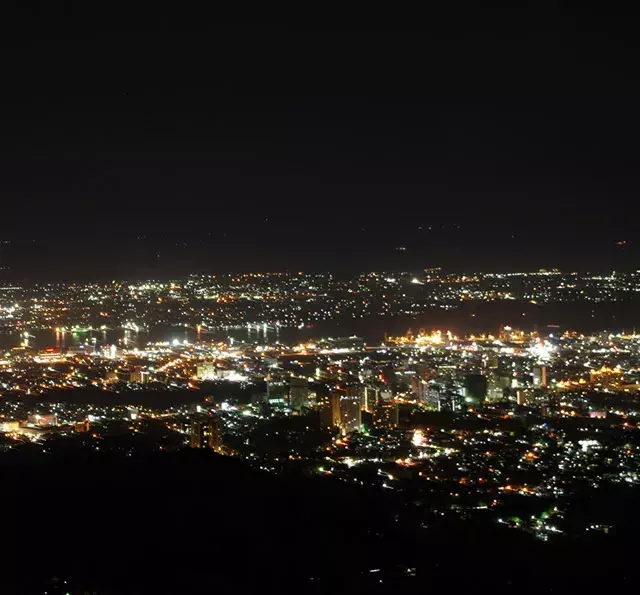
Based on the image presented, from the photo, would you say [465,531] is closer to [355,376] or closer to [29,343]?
[355,376]

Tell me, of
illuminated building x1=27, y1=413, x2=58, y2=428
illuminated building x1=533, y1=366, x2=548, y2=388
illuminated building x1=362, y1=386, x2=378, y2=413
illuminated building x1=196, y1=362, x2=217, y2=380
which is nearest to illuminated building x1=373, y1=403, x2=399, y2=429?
illuminated building x1=362, y1=386, x2=378, y2=413

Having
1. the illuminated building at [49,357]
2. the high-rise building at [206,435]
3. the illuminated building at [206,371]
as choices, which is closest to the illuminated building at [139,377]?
the illuminated building at [206,371]

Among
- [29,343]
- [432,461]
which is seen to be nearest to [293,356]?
[29,343]

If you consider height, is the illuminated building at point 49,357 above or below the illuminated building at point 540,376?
above

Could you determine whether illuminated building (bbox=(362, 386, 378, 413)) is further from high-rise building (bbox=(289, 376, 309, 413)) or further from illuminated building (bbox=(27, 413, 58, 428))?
illuminated building (bbox=(27, 413, 58, 428))

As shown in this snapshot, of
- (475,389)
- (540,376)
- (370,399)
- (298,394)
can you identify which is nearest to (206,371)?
(298,394)

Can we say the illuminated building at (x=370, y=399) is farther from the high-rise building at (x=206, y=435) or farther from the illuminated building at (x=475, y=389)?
the high-rise building at (x=206, y=435)
